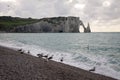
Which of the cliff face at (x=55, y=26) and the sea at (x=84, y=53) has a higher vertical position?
the cliff face at (x=55, y=26)

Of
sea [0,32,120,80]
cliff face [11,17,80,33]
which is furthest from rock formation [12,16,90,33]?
sea [0,32,120,80]

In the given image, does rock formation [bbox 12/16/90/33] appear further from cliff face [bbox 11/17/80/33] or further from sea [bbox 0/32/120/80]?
sea [bbox 0/32/120/80]

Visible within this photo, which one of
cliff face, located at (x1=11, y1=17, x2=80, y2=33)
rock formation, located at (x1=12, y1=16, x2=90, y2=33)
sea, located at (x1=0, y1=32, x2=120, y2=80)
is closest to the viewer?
sea, located at (x1=0, y1=32, x2=120, y2=80)

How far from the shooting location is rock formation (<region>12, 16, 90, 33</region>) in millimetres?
164125

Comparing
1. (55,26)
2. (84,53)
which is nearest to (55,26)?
(55,26)

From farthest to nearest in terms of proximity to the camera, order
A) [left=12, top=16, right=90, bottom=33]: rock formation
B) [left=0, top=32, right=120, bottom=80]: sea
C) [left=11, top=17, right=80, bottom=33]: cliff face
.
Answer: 1. [left=12, top=16, right=90, bottom=33]: rock formation
2. [left=11, top=17, right=80, bottom=33]: cliff face
3. [left=0, top=32, right=120, bottom=80]: sea

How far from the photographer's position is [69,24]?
166 meters

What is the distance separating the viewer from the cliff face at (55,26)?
537 ft

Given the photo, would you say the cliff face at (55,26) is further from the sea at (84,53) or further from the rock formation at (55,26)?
the sea at (84,53)

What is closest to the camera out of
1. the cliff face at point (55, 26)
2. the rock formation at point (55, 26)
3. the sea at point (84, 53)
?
the sea at point (84, 53)

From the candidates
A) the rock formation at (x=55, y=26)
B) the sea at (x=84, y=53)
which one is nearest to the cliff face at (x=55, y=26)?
the rock formation at (x=55, y=26)

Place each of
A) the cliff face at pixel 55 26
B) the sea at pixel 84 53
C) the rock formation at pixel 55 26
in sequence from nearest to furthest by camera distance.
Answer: the sea at pixel 84 53 → the cliff face at pixel 55 26 → the rock formation at pixel 55 26

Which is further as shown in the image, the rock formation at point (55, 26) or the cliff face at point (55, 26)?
the rock formation at point (55, 26)

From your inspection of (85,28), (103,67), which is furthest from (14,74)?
(85,28)
